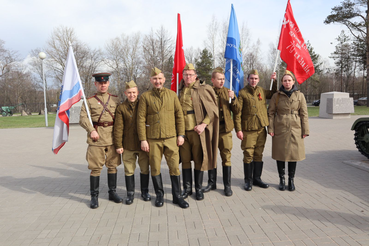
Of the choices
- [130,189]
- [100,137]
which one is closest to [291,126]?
[130,189]

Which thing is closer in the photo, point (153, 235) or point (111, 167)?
point (153, 235)

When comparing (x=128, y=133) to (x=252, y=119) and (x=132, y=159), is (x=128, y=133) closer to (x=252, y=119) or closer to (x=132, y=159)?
(x=132, y=159)

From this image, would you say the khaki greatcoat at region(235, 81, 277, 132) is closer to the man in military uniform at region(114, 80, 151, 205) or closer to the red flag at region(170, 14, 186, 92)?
the red flag at region(170, 14, 186, 92)

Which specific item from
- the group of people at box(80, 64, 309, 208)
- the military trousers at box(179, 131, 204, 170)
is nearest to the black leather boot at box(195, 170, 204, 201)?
the group of people at box(80, 64, 309, 208)

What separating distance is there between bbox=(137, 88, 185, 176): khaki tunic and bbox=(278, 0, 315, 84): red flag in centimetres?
246

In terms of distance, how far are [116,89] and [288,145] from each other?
39469 mm

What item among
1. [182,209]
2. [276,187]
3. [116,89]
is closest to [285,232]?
[182,209]

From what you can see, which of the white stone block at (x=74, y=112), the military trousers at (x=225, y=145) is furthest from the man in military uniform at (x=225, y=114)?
the white stone block at (x=74, y=112)

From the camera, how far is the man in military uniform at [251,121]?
466cm

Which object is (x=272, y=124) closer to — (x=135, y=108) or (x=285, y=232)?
(x=285, y=232)

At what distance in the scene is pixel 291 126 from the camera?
4.66 metres

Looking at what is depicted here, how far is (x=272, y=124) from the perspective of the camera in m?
4.83

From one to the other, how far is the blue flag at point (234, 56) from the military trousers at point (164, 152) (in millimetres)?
1644

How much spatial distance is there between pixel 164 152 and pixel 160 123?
48cm
